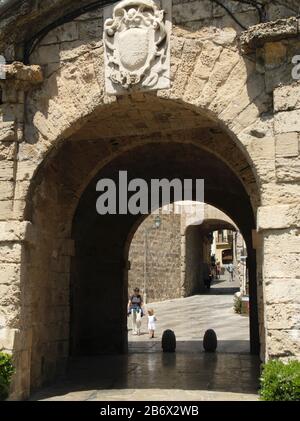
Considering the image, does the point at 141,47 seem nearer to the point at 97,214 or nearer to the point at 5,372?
the point at 5,372

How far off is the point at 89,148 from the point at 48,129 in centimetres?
207

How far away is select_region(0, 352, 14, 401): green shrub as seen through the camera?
4.93 m

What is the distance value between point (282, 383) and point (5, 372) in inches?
98.6

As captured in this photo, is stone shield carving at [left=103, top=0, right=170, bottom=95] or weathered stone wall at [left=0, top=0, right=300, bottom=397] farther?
stone shield carving at [left=103, top=0, right=170, bottom=95]

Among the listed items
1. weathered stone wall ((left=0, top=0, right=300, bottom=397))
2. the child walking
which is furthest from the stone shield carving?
the child walking

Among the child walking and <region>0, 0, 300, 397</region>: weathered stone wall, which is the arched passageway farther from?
the child walking

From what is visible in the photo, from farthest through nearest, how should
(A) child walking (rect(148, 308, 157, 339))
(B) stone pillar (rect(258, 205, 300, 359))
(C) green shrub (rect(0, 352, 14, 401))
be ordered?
(A) child walking (rect(148, 308, 157, 339)) < (C) green shrub (rect(0, 352, 14, 401)) < (B) stone pillar (rect(258, 205, 300, 359))

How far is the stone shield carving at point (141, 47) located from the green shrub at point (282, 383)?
291cm

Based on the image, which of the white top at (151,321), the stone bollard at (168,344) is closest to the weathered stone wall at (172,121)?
the stone bollard at (168,344)

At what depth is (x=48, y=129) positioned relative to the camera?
5.92 meters

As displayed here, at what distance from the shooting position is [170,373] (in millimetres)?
7613

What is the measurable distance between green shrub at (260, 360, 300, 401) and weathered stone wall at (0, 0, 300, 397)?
1.41ft

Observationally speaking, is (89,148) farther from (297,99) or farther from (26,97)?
(297,99)

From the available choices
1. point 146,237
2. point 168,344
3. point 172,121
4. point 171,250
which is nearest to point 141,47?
point 172,121
